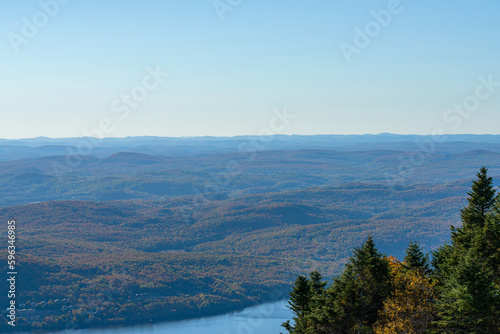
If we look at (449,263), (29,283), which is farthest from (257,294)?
(449,263)

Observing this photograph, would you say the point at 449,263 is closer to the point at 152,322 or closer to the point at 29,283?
the point at 152,322

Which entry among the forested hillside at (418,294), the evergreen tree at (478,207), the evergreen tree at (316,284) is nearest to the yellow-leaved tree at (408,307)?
the forested hillside at (418,294)

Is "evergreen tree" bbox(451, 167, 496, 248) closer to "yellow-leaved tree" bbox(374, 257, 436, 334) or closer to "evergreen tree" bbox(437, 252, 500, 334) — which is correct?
"yellow-leaved tree" bbox(374, 257, 436, 334)

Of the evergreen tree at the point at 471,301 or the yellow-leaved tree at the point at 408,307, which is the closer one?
the evergreen tree at the point at 471,301

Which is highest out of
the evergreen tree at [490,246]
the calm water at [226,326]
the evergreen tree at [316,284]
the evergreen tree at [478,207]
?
the evergreen tree at [478,207]

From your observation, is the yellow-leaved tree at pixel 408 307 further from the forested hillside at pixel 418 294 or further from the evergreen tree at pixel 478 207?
the evergreen tree at pixel 478 207

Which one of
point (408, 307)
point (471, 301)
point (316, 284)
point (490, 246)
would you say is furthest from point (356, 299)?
point (490, 246)

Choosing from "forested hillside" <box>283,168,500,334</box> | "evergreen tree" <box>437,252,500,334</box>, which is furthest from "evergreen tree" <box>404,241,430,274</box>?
"evergreen tree" <box>437,252,500,334</box>
